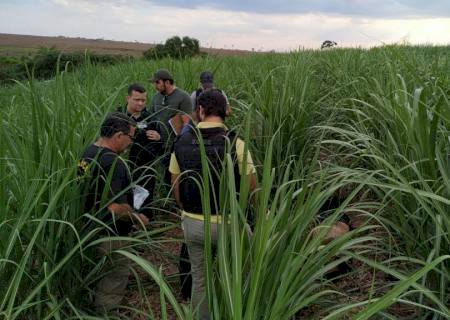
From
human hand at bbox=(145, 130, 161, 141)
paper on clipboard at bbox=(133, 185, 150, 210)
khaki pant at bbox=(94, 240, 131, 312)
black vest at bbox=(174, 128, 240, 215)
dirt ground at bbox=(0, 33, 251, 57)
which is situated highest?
dirt ground at bbox=(0, 33, 251, 57)

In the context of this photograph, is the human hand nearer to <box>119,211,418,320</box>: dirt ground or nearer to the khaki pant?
<box>119,211,418,320</box>: dirt ground

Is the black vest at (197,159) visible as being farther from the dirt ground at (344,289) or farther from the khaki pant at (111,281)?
the khaki pant at (111,281)

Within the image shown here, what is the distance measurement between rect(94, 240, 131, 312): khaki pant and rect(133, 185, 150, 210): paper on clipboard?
0.24 metres

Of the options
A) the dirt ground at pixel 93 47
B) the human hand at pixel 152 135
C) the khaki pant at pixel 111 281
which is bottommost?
the khaki pant at pixel 111 281

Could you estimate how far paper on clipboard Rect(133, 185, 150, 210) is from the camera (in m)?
2.51

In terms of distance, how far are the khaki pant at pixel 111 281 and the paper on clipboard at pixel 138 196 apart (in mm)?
242

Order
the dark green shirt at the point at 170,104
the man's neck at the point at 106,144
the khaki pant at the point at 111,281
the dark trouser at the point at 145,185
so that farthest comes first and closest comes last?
the dark green shirt at the point at 170,104 → the dark trouser at the point at 145,185 → the man's neck at the point at 106,144 → the khaki pant at the point at 111,281

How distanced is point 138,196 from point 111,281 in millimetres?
490

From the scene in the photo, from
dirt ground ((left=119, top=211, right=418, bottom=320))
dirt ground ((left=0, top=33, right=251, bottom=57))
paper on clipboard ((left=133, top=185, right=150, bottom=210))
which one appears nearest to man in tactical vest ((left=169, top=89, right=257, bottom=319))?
dirt ground ((left=119, top=211, right=418, bottom=320))

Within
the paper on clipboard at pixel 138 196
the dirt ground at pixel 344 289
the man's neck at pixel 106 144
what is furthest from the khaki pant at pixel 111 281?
the man's neck at pixel 106 144

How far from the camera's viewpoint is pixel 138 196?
2.54 metres

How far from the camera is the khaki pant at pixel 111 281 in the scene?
217cm

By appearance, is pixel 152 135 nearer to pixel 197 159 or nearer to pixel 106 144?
pixel 106 144

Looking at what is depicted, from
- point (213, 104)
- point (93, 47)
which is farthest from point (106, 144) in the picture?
point (93, 47)
